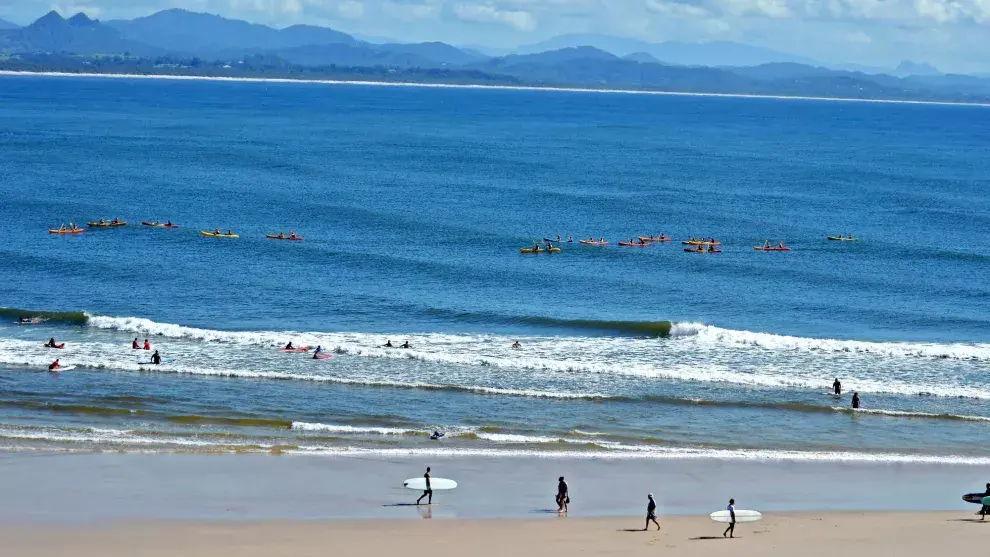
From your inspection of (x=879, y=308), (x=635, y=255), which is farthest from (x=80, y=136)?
(x=879, y=308)

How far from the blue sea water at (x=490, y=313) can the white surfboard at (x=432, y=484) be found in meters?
4.76

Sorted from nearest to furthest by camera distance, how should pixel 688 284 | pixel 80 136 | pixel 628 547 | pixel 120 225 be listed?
1. pixel 628 547
2. pixel 688 284
3. pixel 120 225
4. pixel 80 136

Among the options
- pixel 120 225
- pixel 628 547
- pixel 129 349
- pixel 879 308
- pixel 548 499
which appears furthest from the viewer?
pixel 120 225

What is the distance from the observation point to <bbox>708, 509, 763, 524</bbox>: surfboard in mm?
30514

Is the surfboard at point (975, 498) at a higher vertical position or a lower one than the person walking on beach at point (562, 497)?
higher

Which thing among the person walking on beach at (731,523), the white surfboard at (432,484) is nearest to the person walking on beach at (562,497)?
the white surfboard at (432,484)

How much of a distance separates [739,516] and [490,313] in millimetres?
30978

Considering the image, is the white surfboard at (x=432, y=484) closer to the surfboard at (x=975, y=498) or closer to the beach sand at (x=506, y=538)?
the beach sand at (x=506, y=538)

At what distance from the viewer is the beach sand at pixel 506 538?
28172mm

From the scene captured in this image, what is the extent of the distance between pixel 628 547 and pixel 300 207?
228ft

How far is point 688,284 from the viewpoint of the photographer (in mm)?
69125

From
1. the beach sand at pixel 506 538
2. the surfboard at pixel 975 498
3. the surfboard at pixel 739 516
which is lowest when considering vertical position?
the beach sand at pixel 506 538

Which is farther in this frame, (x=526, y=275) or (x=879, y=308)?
(x=526, y=275)

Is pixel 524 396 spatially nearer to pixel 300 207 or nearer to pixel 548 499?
pixel 548 499
